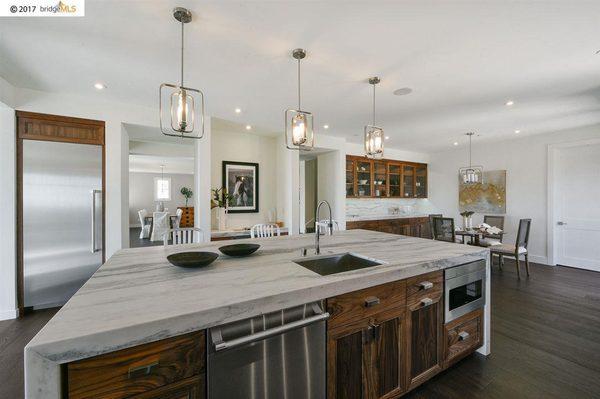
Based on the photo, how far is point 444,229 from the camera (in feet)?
15.7

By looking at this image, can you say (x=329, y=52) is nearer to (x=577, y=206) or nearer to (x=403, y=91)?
(x=403, y=91)

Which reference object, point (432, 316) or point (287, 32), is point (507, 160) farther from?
point (287, 32)

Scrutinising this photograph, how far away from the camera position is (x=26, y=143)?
9.39 feet

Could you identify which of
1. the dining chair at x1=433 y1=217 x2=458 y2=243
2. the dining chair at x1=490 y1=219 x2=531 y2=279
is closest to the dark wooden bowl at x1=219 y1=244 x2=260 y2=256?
the dining chair at x1=433 y1=217 x2=458 y2=243

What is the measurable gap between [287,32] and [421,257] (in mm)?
1941

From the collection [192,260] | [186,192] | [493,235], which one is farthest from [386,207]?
[186,192]

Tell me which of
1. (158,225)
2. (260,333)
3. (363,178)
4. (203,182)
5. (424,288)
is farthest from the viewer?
(158,225)

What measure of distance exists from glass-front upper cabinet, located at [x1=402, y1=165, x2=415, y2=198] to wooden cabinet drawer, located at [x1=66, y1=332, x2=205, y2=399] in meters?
6.69

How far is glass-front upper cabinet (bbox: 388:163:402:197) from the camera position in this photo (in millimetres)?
6555

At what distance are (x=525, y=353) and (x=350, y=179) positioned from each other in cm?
418

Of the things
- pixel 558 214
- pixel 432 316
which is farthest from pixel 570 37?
pixel 558 214

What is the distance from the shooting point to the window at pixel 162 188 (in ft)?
36.4

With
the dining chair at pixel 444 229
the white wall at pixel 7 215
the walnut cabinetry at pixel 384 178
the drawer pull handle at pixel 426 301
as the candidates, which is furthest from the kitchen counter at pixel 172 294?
the walnut cabinetry at pixel 384 178

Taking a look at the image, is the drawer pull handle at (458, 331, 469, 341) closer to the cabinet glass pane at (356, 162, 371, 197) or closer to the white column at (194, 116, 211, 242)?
the white column at (194, 116, 211, 242)
